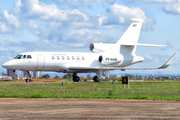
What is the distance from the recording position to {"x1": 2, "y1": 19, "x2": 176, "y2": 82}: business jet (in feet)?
145

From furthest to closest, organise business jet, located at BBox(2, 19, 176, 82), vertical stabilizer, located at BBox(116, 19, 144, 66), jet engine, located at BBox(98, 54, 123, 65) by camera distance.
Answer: vertical stabilizer, located at BBox(116, 19, 144, 66)
jet engine, located at BBox(98, 54, 123, 65)
business jet, located at BBox(2, 19, 176, 82)

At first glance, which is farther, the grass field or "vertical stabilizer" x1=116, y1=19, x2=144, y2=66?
"vertical stabilizer" x1=116, y1=19, x2=144, y2=66

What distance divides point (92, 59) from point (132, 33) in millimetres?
8385

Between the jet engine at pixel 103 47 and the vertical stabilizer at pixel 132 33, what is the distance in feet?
5.04

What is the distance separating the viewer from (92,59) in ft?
162

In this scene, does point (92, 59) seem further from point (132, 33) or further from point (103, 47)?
point (132, 33)

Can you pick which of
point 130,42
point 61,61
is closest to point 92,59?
point 61,61

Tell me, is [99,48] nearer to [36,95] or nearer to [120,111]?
[36,95]

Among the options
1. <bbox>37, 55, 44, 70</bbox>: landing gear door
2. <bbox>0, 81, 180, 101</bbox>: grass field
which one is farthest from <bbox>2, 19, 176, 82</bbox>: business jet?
<bbox>0, 81, 180, 101</bbox>: grass field

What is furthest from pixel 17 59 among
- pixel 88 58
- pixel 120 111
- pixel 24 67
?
pixel 120 111

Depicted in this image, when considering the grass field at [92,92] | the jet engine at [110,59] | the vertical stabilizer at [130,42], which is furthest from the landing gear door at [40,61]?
the vertical stabilizer at [130,42]

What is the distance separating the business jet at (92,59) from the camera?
44.3m

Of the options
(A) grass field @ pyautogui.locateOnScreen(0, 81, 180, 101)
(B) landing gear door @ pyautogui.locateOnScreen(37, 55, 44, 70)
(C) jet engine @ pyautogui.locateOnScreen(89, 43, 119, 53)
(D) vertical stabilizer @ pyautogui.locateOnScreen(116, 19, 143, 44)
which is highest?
(D) vertical stabilizer @ pyautogui.locateOnScreen(116, 19, 143, 44)

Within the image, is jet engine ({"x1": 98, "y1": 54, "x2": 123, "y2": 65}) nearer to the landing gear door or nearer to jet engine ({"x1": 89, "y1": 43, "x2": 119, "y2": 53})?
jet engine ({"x1": 89, "y1": 43, "x2": 119, "y2": 53})
